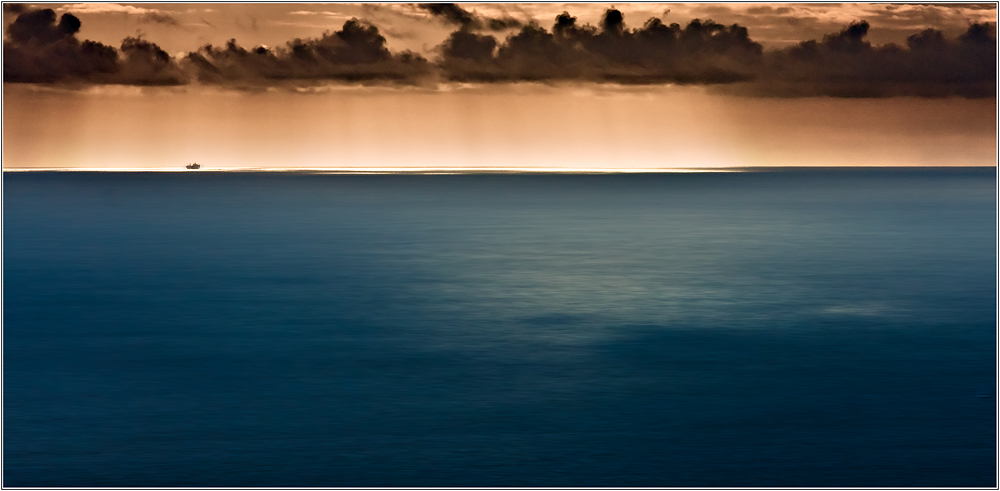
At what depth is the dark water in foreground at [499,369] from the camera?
11273mm

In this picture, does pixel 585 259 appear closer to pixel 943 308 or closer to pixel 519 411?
pixel 943 308

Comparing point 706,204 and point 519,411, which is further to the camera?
point 706,204

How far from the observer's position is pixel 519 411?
13211 millimetres

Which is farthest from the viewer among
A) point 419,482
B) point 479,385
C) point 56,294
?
point 56,294

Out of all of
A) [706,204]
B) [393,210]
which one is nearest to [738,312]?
[393,210]

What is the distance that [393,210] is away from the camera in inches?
2712

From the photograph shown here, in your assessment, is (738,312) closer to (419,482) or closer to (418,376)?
(418,376)

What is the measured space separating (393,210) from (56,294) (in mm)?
43062

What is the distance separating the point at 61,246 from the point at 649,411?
30581 mm

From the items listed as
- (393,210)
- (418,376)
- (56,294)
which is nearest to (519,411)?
(418,376)

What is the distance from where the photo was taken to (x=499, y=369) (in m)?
16.0

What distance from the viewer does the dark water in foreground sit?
11273mm

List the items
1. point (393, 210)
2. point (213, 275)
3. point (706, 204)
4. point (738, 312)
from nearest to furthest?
1. point (738, 312)
2. point (213, 275)
3. point (393, 210)
4. point (706, 204)

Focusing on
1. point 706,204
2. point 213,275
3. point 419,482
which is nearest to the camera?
point 419,482
